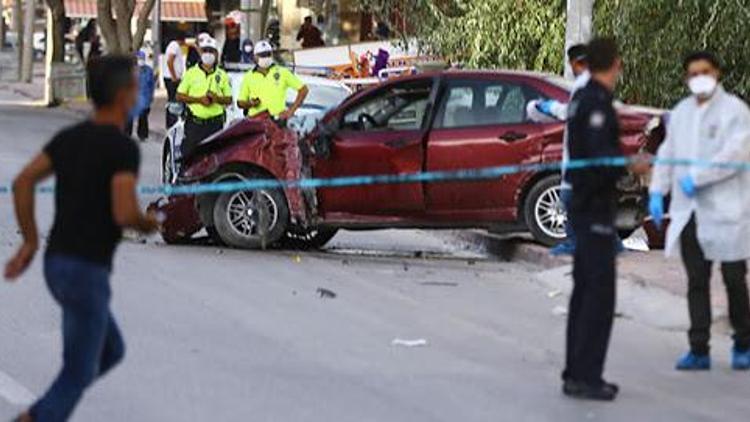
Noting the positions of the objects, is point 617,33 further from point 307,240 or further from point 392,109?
point 392,109

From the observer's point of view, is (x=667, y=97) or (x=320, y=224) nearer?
(x=320, y=224)

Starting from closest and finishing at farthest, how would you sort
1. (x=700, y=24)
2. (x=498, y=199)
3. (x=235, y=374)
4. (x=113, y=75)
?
(x=113, y=75) → (x=235, y=374) → (x=498, y=199) → (x=700, y=24)

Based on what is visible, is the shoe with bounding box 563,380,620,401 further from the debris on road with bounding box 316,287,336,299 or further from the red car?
the red car

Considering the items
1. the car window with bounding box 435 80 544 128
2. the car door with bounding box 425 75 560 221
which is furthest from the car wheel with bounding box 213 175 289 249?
the car window with bounding box 435 80 544 128

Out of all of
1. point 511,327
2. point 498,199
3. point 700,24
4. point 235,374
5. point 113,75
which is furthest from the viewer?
point 700,24

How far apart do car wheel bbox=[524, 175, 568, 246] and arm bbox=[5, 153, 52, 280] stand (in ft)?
26.6

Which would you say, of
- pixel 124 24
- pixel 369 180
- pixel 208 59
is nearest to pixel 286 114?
pixel 369 180

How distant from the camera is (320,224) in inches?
613

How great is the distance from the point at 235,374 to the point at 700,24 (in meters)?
12.4

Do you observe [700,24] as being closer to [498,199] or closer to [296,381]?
[498,199]

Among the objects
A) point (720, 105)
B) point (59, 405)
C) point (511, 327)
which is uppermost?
point (720, 105)

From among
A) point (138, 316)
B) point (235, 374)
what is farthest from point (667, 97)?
point (235, 374)

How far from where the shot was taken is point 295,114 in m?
17.8

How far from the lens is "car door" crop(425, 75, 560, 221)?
15.0 meters
